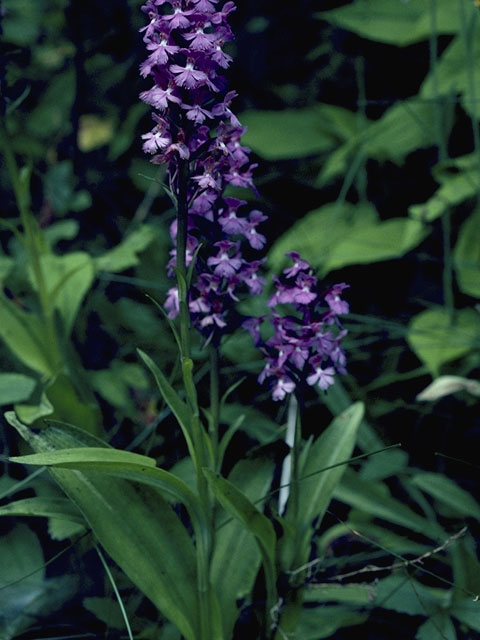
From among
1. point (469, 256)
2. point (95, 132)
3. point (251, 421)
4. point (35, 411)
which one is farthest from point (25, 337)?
point (95, 132)

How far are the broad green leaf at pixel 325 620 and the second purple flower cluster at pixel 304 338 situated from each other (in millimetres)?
588

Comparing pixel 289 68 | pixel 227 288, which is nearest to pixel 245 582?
pixel 227 288

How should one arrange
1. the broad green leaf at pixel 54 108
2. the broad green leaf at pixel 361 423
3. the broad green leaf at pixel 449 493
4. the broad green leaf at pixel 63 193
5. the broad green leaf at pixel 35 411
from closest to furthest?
1. the broad green leaf at pixel 35 411
2. the broad green leaf at pixel 449 493
3. the broad green leaf at pixel 361 423
4. the broad green leaf at pixel 63 193
5. the broad green leaf at pixel 54 108

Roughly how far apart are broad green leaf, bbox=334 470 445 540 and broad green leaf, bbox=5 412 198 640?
656 millimetres

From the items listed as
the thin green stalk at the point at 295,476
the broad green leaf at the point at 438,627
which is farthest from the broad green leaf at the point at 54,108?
the broad green leaf at the point at 438,627

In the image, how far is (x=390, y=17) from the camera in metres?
3.13

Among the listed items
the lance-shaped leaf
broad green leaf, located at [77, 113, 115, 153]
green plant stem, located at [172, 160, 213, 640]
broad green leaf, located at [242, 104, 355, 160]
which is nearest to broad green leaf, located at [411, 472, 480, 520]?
the lance-shaped leaf

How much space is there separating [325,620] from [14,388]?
1065mm

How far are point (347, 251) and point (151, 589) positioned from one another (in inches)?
64.5

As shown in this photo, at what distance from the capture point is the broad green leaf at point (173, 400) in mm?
1433

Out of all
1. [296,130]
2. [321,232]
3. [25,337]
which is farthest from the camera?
[296,130]

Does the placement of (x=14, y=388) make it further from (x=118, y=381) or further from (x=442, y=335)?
(x=442, y=335)

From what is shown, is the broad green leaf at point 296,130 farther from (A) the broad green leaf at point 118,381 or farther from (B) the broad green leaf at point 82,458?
(B) the broad green leaf at point 82,458

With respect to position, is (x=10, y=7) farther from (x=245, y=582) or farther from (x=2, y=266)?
(x=245, y=582)
